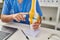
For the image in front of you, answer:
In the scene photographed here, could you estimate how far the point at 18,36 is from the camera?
75cm

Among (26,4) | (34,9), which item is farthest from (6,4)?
(34,9)

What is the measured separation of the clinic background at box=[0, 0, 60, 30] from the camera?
→ 150cm

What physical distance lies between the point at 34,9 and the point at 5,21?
0.38 metres

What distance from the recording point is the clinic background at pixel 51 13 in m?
1.50

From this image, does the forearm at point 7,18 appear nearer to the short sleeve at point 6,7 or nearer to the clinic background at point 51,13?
the short sleeve at point 6,7

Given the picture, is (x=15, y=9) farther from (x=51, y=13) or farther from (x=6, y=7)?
(x=51, y=13)

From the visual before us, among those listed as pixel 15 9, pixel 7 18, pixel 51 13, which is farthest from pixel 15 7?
pixel 51 13

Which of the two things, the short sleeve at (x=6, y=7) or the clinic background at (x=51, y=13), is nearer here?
the short sleeve at (x=6, y=7)

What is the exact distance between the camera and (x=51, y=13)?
5.55 ft

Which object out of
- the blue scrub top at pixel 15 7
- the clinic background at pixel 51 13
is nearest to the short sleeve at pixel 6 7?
the blue scrub top at pixel 15 7

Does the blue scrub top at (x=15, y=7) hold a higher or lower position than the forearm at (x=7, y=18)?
higher

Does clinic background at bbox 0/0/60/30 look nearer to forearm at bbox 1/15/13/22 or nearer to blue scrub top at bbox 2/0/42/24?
blue scrub top at bbox 2/0/42/24

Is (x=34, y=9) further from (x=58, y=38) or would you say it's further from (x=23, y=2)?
(x=58, y=38)

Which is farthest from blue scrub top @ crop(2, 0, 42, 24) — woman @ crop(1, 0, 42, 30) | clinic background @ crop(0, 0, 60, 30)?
clinic background @ crop(0, 0, 60, 30)
